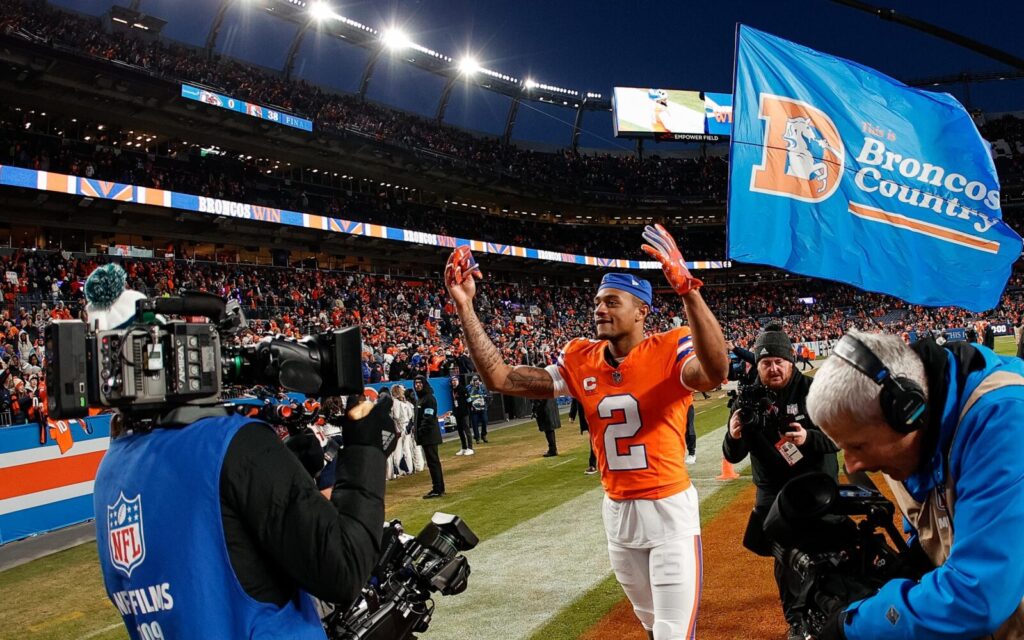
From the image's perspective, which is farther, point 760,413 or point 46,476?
point 46,476

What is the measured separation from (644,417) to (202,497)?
263 cm

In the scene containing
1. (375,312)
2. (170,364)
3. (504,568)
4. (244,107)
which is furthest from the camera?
(375,312)

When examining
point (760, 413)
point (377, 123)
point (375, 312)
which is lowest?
point (375, 312)

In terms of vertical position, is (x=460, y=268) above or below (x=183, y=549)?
above

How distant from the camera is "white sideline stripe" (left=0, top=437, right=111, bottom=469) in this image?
1046 cm

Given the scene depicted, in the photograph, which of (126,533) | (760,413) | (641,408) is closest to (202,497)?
(126,533)

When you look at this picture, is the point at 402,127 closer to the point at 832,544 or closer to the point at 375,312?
the point at 375,312

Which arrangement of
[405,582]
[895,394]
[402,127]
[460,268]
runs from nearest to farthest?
1. [895,394]
2. [405,582]
3. [460,268]
4. [402,127]

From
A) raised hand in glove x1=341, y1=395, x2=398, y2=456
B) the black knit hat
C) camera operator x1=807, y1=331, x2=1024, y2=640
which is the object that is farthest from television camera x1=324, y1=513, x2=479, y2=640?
the black knit hat

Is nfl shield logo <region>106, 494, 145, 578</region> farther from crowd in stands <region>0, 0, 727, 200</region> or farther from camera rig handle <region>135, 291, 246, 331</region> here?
crowd in stands <region>0, 0, 727, 200</region>

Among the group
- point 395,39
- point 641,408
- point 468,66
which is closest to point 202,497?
point 641,408

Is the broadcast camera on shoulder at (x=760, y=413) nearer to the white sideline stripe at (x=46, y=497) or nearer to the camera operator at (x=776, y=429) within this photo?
the camera operator at (x=776, y=429)

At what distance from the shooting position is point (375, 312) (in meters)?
30.6

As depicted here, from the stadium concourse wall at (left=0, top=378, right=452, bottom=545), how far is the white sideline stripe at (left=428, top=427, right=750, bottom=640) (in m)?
6.26
